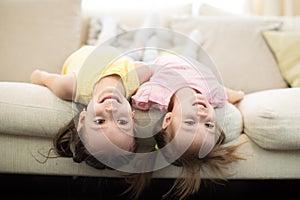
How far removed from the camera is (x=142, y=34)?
1.95 meters

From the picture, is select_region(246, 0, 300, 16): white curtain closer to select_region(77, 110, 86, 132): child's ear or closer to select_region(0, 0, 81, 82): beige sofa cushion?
select_region(0, 0, 81, 82): beige sofa cushion

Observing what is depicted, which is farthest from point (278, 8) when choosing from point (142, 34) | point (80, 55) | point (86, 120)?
point (86, 120)

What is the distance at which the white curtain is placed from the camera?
2533 mm

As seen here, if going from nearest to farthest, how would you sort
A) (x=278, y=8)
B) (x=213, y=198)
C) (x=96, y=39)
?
(x=213, y=198) → (x=96, y=39) → (x=278, y=8)

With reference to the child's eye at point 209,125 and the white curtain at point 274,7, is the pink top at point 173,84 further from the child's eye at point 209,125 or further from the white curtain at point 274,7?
the white curtain at point 274,7

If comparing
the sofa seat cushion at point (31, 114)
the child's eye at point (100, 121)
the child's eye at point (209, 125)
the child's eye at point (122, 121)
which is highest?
the child's eye at point (209, 125)

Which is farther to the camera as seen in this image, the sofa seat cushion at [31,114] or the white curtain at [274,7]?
the white curtain at [274,7]

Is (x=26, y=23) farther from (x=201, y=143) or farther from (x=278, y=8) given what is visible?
(x=278, y=8)

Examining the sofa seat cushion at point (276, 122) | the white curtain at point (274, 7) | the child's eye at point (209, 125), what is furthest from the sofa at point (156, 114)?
the white curtain at point (274, 7)

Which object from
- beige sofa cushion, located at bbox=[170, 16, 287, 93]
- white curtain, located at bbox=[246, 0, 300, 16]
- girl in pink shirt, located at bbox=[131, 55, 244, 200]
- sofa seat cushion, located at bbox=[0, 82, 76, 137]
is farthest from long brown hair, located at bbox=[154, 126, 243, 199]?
white curtain, located at bbox=[246, 0, 300, 16]

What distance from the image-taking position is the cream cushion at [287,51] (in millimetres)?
1851

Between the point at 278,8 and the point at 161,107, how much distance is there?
1.66 metres

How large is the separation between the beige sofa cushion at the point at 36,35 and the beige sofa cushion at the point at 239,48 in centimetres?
53

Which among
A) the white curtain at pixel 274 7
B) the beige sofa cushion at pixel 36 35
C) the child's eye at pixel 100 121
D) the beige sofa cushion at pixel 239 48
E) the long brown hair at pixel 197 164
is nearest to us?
the child's eye at pixel 100 121
